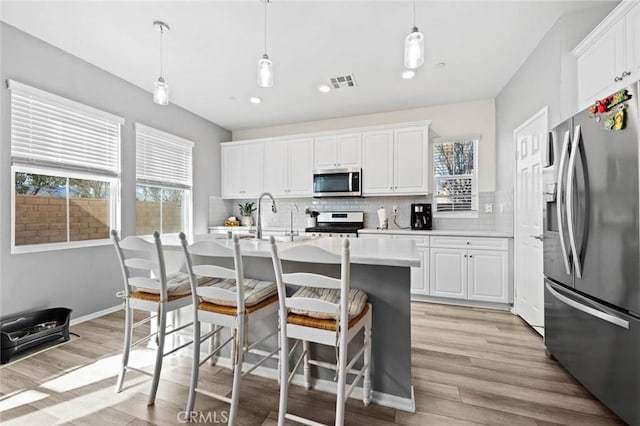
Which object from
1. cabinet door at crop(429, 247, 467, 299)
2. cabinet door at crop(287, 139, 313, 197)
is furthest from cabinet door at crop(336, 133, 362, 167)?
cabinet door at crop(429, 247, 467, 299)

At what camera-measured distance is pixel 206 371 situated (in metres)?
2.07

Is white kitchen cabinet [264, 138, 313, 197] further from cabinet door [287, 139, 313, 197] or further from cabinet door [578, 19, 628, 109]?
cabinet door [578, 19, 628, 109]

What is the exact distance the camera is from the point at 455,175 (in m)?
4.15

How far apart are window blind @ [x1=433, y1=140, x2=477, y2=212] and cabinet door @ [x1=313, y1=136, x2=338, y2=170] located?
1.50 meters

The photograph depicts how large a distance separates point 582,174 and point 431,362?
1655mm

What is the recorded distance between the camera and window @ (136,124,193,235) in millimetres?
3709

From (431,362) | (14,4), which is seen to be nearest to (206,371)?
(431,362)

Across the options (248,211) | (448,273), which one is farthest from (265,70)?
(248,211)

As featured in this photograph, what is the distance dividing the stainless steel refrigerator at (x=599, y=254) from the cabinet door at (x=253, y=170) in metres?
3.99

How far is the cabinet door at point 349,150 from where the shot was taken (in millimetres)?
4305

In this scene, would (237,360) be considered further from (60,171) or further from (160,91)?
(60,171)

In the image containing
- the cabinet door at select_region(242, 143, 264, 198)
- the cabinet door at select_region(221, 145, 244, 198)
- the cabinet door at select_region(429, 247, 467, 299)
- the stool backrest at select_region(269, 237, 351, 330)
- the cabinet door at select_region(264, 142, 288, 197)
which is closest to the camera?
the stool backrest at select_region(269, 237, 351, 330)

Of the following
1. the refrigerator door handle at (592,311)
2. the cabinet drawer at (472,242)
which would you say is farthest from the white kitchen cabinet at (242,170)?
the refrigerator door handle at (592,311)

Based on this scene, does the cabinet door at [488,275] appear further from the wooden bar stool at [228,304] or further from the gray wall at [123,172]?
the gray wall at [123,172]
